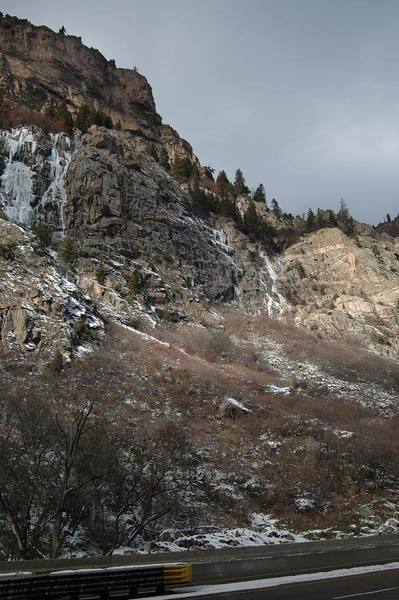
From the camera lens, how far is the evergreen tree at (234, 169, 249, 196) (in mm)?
113438

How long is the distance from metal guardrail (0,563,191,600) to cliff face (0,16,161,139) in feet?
309

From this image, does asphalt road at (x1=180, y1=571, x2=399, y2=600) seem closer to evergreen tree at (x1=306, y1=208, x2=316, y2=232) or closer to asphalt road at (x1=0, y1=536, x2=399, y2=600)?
asphalt road at (x1=0, y1=536, x2=399, y2=600)

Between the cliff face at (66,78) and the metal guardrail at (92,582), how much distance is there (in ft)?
309

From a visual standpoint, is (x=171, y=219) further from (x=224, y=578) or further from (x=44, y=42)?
(x=224, y=578)

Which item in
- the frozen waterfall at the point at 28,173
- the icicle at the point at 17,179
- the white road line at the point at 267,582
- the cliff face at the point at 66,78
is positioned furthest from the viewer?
the cliff face at the point at 66,78

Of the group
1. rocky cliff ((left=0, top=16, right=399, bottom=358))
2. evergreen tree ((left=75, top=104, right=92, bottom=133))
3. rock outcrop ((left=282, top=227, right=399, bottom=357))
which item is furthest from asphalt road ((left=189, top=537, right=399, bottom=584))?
evergreen tree ((left=75, top=104, right=92, bottom=133))

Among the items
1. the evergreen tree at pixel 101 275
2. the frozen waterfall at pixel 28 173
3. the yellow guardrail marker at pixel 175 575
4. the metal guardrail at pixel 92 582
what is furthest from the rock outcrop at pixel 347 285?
the metal guardrail at pixel 92 582

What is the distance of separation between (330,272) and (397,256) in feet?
50.1

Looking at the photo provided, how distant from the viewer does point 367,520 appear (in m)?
34.0

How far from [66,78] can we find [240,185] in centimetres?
4211

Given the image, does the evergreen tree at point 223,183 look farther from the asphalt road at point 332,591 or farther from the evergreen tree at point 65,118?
the asphalt road at point 332,591

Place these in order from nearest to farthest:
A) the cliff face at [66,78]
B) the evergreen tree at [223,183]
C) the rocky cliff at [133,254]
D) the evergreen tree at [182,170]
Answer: the rocky cliff at [133,254] < the cliff face at [66,78] < the evergreen tree at [182,170] < the evergreen tree at [223,183]

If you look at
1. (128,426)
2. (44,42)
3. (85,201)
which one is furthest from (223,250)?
(44,42)

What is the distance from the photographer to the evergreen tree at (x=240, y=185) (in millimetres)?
113438
